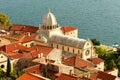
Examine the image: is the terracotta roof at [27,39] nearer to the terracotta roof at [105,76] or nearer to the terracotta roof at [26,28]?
the terracotta roof at [26,28]

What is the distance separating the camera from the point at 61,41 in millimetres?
42500

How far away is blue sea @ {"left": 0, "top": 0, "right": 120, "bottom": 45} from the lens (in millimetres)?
65750

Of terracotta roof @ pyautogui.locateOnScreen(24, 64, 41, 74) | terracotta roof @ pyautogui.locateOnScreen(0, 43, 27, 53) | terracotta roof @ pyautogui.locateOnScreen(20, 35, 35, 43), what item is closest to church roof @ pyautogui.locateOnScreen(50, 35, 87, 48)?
terracotta roof @ pyautogui.locateOnScreen(20, 35, 35, 43)

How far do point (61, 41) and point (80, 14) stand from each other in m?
39.4

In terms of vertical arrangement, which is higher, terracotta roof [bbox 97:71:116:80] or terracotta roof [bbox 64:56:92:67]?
terracotta roof [bbox 64:56:92:67]

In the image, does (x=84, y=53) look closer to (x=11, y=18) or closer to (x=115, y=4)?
(x=11, y=18)

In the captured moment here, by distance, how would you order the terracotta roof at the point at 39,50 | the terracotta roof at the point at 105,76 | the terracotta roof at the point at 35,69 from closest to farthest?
the terracotta roof at the point at 35,69
the terracotta roof at the point at 105,76
the terracotta roof at the point at 39,50

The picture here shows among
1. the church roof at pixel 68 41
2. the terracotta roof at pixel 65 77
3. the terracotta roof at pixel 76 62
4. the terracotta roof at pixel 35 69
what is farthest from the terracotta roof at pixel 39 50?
the terracotta roof at pixel 65 77

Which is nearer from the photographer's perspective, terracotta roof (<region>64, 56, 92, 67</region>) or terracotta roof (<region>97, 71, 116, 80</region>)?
terracotta roof (<region>97, 71, 116, 80</region>)

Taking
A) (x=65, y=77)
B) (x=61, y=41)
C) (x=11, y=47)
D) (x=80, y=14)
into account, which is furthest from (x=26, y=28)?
(x=80, y=14)

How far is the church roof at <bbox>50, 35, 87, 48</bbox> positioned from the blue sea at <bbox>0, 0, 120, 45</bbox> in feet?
60.6

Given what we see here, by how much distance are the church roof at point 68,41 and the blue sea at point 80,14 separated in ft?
60.6

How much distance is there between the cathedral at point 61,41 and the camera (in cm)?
4069

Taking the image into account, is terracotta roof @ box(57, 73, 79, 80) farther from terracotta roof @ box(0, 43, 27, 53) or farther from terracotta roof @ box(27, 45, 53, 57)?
terracotta roof @ box(0, 43, 27, 53)
